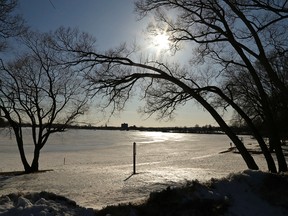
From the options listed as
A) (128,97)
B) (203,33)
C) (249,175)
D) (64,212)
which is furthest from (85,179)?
(64,212)

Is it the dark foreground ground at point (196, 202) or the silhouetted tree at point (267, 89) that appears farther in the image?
the silhouetted tree at point (267, 89)

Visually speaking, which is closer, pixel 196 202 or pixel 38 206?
pixel 38 206

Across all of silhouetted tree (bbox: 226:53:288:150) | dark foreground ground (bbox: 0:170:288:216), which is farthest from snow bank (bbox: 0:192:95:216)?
silhouetted tree (bbox: 226:53:288:150)

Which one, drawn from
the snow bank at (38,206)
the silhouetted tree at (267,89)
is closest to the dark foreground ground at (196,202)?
the snow bank at (38,206)

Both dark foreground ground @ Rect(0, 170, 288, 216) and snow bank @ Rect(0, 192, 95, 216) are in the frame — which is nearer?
snow bank @ Rect(0, 192, 95, 216)

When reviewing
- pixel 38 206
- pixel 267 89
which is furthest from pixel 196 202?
pixel 267 89

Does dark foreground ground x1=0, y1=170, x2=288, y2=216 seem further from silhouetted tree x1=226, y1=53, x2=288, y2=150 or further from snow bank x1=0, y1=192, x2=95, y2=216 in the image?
silhouetted tree x1=226, y1=53, x2=288, y2=150

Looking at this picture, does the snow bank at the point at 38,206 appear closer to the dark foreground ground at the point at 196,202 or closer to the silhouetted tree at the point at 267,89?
the dark foreground ground at the point at 196,202

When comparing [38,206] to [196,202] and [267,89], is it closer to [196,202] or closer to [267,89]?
[196,202]

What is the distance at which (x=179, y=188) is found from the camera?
823 cm

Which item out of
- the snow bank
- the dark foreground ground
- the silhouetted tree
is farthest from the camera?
the silhouetted tree

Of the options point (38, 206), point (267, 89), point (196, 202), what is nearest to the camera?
point (38, 206)

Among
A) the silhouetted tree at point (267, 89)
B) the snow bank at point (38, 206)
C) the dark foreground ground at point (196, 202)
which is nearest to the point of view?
the snow bank at point (38, 206)

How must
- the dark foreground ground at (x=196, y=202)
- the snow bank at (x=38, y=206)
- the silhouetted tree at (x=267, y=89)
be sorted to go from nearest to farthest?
the snow bank at (x=38, y=206) → the dark foreground ground at (x=196, y=202) → the silhouetted tree at (x=267, y=89)
